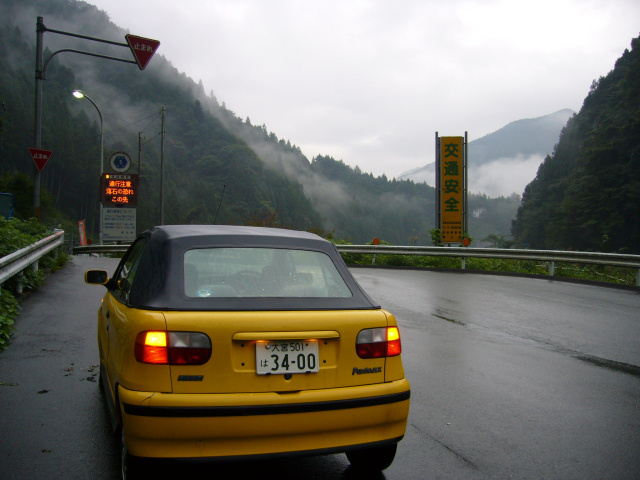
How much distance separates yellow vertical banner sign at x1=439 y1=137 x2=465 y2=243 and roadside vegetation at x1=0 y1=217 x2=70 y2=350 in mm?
14882

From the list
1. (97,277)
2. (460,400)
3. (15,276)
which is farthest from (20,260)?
(460,400)

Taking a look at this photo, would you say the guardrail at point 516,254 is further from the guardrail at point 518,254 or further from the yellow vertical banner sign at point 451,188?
the yellow vertical banner sign at point 451,188

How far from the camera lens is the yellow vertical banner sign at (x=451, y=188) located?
24.5 m

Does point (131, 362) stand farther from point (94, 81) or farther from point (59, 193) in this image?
point (94, 81)

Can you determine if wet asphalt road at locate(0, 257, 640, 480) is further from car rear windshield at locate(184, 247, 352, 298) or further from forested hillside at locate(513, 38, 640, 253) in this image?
forested hillside at locate(513, 38, 640, 253)

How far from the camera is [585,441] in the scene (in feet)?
13.8

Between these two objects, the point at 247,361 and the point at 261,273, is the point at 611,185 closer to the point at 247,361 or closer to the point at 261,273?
the point at 261,273

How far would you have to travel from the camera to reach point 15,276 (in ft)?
33.8

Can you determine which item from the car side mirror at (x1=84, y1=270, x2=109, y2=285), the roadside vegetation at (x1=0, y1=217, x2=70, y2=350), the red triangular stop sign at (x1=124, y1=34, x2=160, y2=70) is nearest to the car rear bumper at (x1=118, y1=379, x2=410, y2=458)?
the car side mirror at (x1=84, y1=270, x2=109, y2=285)

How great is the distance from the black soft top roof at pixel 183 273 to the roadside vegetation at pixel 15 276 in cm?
411

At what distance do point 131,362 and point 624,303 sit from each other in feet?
35.5

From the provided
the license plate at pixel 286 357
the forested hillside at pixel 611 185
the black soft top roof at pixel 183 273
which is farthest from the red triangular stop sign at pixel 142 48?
the forested hillside at pixel 611 185

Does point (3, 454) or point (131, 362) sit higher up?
point (131, 362)

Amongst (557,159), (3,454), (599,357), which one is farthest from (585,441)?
(557,159)
